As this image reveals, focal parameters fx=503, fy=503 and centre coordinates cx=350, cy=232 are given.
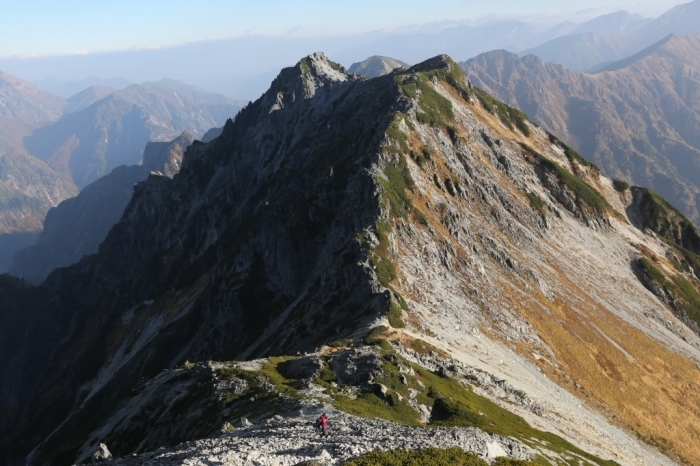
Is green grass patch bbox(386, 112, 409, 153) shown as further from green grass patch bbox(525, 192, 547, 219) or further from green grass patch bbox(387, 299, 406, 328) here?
green grass patch bbox(387, 299, 406, 328)

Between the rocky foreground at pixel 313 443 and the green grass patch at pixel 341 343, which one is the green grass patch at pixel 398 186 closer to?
the green grass patch at pixel 341 343

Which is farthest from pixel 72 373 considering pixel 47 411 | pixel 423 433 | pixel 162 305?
pixel 423 433

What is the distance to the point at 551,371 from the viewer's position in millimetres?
76250

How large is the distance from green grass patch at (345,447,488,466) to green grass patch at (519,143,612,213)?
361 feet

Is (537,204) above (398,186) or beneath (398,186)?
beneath

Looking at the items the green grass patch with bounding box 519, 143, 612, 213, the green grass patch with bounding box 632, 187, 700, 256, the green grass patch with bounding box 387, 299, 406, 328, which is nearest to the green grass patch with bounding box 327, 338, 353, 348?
the green grass patch with bounding box 387, 299, 406, 328

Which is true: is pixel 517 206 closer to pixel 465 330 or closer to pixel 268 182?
pixel 465 330

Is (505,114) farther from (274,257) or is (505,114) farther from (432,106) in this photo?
(274,257)

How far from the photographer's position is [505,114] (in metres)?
154

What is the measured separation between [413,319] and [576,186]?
77086mm

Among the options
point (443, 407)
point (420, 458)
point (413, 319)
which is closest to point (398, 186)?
point (413, 319)

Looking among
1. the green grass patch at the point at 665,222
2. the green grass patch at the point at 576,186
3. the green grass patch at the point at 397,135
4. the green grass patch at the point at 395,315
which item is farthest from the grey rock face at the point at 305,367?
the green grass patch at the point at 665,222

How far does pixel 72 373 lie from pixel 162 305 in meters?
39.1

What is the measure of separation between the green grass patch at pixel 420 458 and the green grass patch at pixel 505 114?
5200 inches
